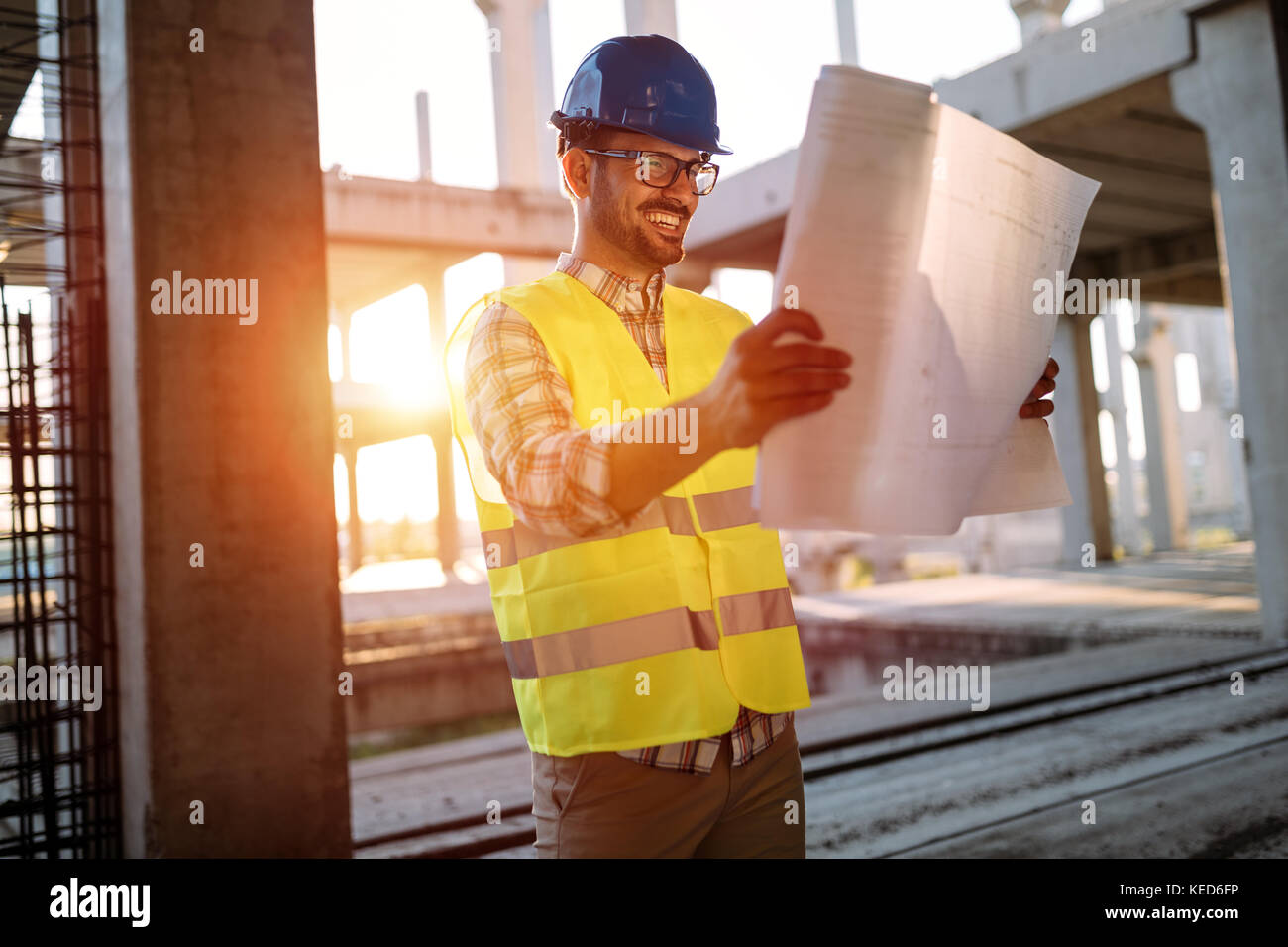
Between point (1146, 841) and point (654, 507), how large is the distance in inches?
137

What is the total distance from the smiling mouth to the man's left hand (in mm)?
622

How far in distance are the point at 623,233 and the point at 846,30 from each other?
21.3 meters

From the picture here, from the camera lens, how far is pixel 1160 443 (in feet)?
79.4

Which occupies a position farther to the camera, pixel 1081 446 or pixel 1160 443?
pixel 1160 443

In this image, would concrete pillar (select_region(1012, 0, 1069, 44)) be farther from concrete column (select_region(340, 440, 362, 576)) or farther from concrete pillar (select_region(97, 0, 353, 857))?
concrete column (select_region(340, 440, 362, 576))

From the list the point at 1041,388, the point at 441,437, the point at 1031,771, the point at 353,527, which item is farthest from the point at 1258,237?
the point at 353,527

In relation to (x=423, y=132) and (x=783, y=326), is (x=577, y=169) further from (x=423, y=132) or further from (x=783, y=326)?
(x=423, y=132)

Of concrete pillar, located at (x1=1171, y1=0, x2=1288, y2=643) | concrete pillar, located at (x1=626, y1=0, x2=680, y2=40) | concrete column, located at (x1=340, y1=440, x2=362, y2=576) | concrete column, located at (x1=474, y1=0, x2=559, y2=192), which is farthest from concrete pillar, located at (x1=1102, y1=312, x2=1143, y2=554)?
concrete pillar, located at (x1=1171, y1=0, x2=1288, y2=643)

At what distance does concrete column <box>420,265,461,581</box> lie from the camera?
2397 centimetres

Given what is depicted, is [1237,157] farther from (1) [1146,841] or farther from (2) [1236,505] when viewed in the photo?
(2) [1236,505]

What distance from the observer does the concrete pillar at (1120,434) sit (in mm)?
35438

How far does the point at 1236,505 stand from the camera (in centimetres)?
4078

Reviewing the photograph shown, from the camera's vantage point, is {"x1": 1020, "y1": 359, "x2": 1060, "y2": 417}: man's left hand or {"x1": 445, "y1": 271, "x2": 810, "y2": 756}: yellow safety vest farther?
{"x1": 1020, "y1": 359, "x2": 1060, "y2": 417}: man's left hand

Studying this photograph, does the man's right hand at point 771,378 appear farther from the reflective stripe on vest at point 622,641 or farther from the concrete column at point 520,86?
the concrete column at point 520,86
